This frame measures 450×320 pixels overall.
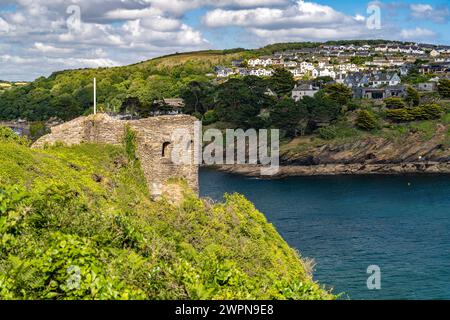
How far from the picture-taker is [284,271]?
20.2 metres

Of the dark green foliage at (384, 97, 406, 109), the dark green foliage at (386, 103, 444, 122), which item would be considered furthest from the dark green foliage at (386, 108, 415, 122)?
the dark green foliage at (384, 97, 406, 109)

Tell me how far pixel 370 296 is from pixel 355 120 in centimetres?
5968

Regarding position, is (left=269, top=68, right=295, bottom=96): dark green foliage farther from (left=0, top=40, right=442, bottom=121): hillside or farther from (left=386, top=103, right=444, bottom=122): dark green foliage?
(left=386, top=103, right=444, bottom=122): dark green foliage

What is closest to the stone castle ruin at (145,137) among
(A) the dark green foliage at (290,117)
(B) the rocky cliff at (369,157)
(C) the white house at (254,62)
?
(B) the rocky cliff at (369,157)

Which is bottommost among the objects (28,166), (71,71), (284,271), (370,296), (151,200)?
(370,296)

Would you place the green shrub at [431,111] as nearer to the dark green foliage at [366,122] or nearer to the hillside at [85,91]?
the dark green foliage at [366,122]

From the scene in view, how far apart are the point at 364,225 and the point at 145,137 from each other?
3155 cm

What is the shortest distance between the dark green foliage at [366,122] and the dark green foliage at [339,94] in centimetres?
757

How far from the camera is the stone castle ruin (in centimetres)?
1897

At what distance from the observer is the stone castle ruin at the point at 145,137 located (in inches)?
747

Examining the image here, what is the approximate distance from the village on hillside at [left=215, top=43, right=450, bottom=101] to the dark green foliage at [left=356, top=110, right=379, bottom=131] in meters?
18.7

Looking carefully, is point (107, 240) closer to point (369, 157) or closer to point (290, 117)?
point (369, 157)
